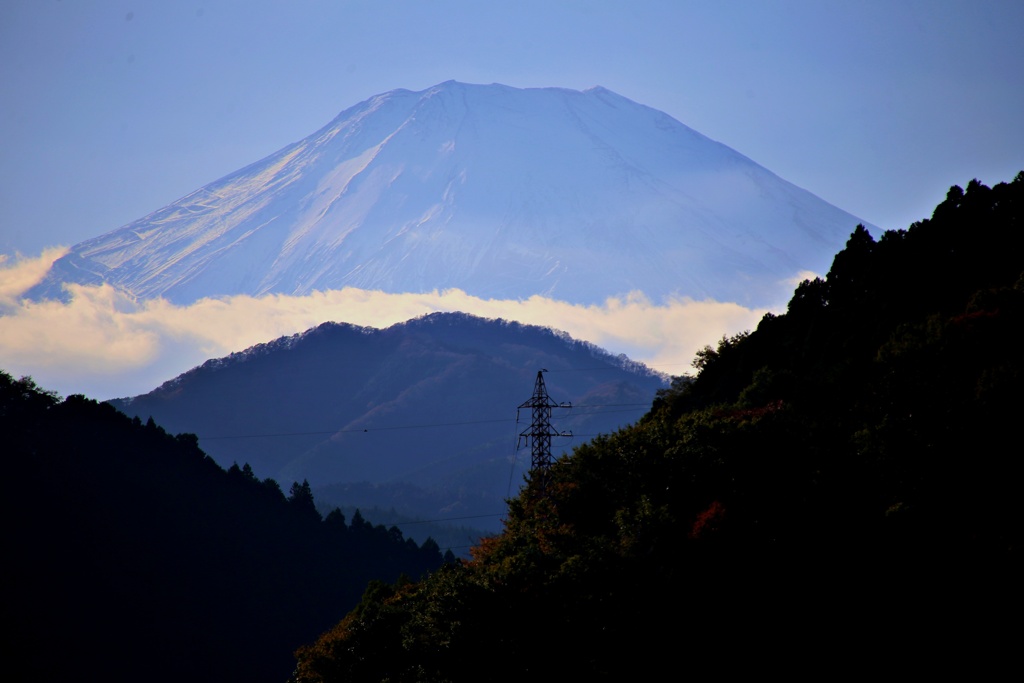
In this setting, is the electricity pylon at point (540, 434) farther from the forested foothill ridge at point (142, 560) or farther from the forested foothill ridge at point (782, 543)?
the forested foothill ridge at point (142, 560)

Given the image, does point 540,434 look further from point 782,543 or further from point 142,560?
point 142,560

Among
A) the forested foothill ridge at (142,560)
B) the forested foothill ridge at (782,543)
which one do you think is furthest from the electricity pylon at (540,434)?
the forested foothill ridge at (142,560)

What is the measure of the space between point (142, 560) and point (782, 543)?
64593mm

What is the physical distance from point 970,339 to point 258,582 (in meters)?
69.6

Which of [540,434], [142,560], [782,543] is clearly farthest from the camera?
[142,560]

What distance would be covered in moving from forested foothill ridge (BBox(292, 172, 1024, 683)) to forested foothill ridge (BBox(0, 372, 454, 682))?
40763 millimetres

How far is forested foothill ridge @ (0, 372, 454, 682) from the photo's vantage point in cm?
6988

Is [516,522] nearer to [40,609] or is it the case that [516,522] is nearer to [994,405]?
[994,405]

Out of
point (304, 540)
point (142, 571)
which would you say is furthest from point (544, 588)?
point (304, 540)

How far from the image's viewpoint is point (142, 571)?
254ft

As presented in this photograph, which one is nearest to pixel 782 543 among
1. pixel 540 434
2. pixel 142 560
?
pixel 540 434

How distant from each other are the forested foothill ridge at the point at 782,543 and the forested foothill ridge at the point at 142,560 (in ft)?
134

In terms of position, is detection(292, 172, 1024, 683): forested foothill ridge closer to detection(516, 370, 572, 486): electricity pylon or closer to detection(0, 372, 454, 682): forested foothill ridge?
detection(516, 370, 572, 486): electricity pylon

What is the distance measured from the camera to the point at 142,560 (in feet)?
257
